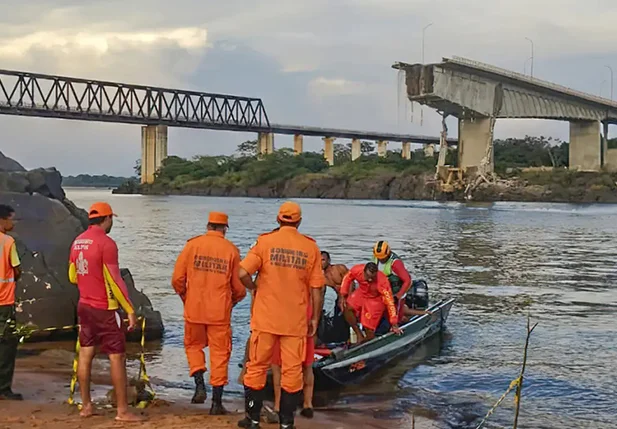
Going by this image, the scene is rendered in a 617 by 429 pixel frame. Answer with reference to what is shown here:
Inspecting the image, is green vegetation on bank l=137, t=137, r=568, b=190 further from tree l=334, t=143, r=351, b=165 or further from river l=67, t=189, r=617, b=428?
river l=67, t=189, r=617, b=428

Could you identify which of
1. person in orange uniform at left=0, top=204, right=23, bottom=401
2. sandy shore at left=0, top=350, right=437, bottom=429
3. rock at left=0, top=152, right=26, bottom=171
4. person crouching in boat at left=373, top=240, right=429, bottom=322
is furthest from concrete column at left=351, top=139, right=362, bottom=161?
person in orange uniform at left=0, top=204, right=23, bottom=401

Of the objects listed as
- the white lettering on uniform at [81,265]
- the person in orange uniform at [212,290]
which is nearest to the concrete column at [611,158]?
the person in orange uniform at [212,290]

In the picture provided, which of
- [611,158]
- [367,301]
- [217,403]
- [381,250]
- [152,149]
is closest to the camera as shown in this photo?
[217,403]

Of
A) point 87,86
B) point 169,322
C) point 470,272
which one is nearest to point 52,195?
point 169,322

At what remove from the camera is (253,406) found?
24.2 ft

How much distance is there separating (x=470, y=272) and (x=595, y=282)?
410cm

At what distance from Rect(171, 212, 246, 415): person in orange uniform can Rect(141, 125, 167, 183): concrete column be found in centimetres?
12696

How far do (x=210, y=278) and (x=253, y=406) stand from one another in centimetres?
137

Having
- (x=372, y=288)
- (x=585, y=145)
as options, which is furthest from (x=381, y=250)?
(x=585, y=145)

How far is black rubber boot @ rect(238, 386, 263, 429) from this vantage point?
7.35 m

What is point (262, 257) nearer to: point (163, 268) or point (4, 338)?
point (4, 338)

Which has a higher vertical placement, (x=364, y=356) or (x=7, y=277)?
(x=7, y=277)

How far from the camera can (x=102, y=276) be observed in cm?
731

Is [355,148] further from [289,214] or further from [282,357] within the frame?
[282,357]
